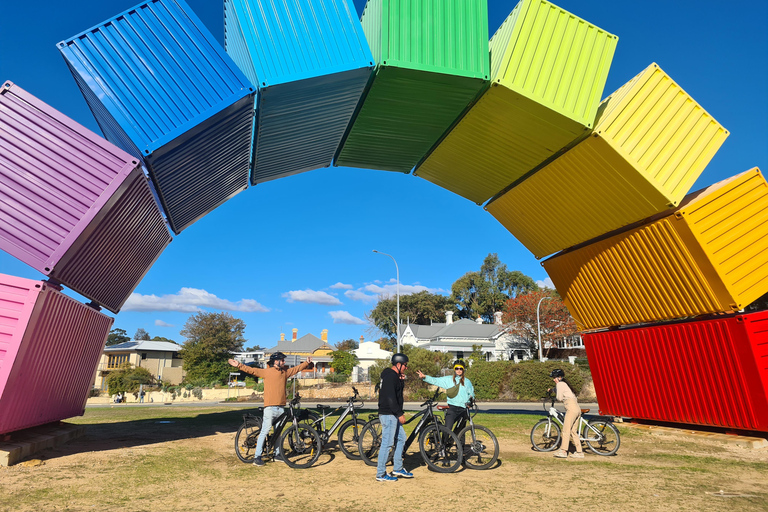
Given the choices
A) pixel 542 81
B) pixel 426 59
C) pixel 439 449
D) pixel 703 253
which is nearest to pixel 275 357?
pixel 439 449

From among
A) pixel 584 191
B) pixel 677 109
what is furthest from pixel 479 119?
pixel 677 109

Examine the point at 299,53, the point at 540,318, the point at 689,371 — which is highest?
the point at 540,318

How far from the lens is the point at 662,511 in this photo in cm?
540

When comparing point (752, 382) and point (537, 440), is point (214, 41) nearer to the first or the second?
point (537, 440)

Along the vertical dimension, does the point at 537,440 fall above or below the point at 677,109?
below

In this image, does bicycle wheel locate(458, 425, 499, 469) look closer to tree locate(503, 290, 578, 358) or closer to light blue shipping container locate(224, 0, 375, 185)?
light blue shipping container locate(224, 0, 375, 185)

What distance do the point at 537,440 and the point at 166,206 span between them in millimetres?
9565

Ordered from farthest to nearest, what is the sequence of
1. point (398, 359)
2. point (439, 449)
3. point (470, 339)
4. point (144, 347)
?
point (144, 347) < point (470, 339) < point (439, 449) < point (398, 359)

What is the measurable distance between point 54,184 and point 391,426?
22.2ft

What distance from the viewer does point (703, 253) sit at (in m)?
9.35

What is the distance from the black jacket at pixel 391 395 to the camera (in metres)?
6.86

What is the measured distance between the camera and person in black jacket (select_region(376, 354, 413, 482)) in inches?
267

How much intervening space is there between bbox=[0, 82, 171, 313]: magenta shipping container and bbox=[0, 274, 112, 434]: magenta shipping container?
513 mm

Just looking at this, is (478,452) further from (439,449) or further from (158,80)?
(158,80)
